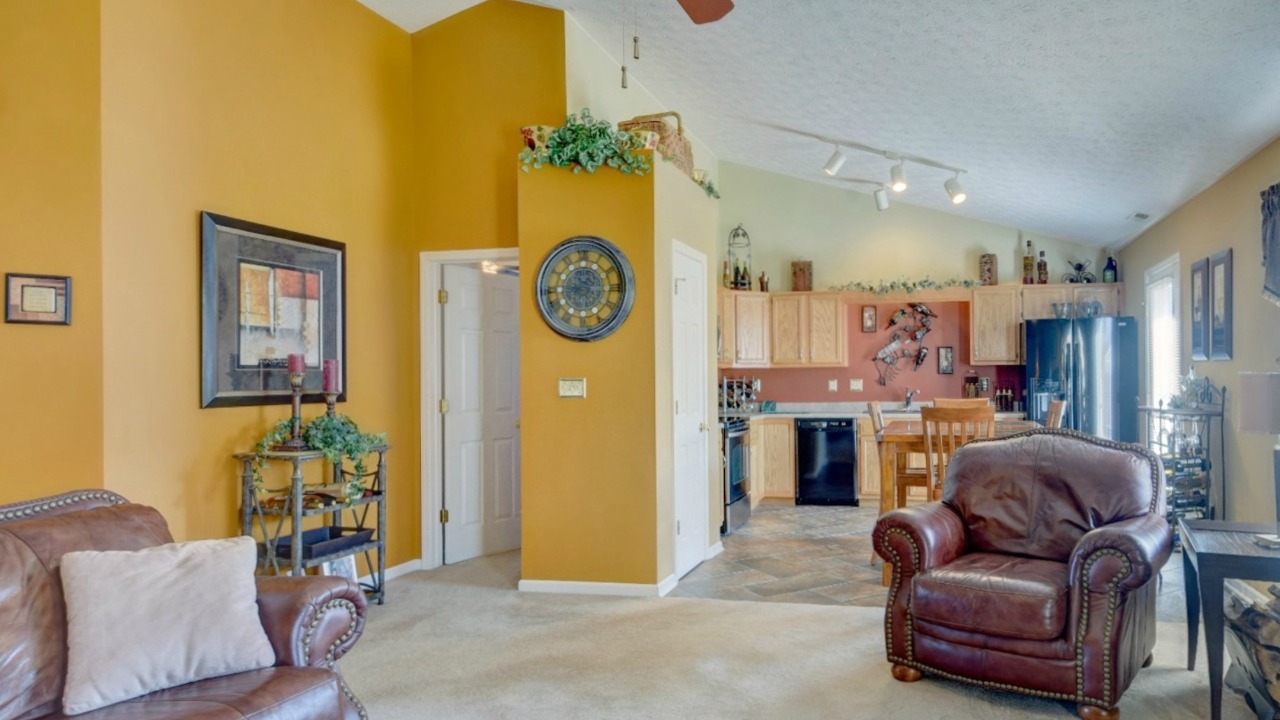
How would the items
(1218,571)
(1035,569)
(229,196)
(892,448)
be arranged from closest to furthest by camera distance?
(1218,571)
(1035,569)
(229,196)
(892,448)

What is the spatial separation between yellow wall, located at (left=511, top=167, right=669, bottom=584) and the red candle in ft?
3.44

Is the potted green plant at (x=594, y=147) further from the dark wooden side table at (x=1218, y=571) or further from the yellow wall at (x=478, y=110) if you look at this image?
the dark wooden side table at (x=1218, y=571)

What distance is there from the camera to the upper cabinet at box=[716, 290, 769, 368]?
823cm

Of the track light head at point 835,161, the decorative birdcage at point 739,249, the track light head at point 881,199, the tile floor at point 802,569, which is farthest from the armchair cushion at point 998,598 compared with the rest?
the decorative birdcage at point 739,249

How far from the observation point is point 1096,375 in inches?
281

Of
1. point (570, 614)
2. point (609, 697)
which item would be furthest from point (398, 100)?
point (609, 697)

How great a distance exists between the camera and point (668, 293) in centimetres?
488

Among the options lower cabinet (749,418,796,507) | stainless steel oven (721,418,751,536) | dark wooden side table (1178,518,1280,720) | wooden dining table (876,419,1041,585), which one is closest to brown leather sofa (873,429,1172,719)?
dark wooden side table (1178,518,1280,720)

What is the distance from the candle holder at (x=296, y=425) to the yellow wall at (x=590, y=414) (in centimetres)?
123

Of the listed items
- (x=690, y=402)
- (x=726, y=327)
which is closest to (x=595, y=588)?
(x=690, y=402)

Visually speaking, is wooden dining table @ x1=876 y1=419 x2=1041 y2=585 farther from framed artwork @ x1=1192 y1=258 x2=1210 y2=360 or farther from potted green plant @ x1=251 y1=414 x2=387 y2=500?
potted green plant @ x1=251 y1=414 x2=387 y2=500

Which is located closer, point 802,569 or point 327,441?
point 327,441

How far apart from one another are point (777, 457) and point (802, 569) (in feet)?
9.67

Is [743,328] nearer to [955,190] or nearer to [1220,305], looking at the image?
[955,190]
